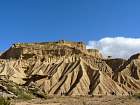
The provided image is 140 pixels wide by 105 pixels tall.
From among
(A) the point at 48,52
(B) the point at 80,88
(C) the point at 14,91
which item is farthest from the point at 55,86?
(C) the point at 14,91

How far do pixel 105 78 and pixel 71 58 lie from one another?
833 inches

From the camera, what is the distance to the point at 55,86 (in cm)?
10100

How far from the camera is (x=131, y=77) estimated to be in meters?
115

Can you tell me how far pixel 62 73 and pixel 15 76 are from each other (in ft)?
44.8

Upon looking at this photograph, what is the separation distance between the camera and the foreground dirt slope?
99812mm

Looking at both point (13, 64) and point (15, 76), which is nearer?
point (15, 76)

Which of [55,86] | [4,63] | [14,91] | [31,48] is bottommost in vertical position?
[14,91]

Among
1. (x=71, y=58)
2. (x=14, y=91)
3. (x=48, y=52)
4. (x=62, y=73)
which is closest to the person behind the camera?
(x=14, y=91)

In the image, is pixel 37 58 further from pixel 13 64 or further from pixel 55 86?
pixel 55 86

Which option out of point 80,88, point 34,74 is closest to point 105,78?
point 80,88

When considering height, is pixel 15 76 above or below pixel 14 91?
above

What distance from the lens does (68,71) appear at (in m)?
109

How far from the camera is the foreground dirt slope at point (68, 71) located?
99812 millimetres

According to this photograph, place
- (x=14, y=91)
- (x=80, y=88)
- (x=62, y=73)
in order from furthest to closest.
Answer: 1. (x=62, y=73)
2. (x=80, y=88)
3. (x=14, y=91)
